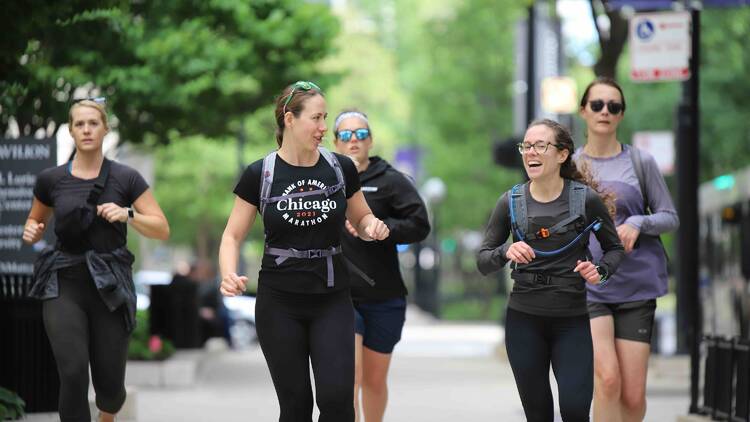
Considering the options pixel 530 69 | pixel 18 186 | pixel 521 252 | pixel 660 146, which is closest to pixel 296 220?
pixel 521 252

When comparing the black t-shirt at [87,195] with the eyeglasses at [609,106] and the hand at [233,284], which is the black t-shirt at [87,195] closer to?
the hand at [233,284]

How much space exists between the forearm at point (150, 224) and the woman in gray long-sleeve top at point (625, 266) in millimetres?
2216

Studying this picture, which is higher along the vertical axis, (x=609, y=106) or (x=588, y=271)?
(x=609, y=106)

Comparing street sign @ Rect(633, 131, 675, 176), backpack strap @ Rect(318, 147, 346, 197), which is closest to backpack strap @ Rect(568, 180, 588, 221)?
backpack strap @ Rect(318, 147, 346, 197)

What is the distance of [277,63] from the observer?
21922 millimetres

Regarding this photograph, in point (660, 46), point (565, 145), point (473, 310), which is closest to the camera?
point (565, 145)

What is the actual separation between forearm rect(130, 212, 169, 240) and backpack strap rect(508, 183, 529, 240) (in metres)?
1.98

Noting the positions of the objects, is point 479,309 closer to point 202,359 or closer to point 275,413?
point 202,359

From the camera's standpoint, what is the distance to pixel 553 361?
7.14 m

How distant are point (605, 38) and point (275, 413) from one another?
844 centimetres

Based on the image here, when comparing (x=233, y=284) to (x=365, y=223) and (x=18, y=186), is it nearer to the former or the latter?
(x=365, y=223)

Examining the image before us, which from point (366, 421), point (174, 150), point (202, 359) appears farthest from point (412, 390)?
point (174, 150)

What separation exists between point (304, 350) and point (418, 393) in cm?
960

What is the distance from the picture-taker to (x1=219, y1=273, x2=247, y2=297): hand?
260 inches
